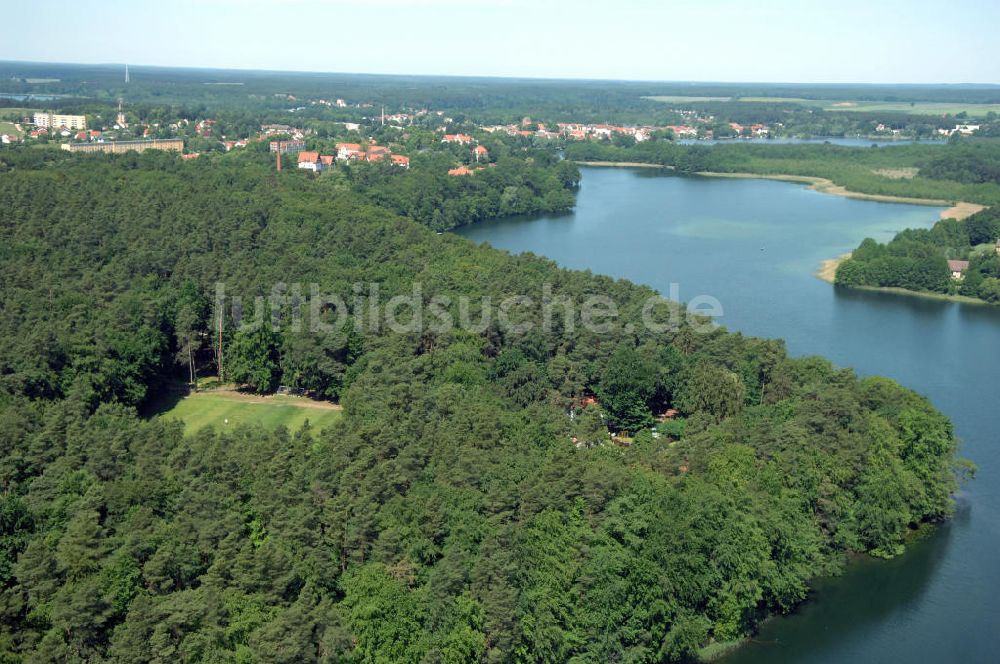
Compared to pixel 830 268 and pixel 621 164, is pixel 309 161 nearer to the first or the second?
pixel 621 164

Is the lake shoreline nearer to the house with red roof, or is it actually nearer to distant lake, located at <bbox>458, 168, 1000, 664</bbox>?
distant lake, located at <bbox>458, 168, 1000, 664</bbox>

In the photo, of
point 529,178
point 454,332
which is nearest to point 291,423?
point 454,332

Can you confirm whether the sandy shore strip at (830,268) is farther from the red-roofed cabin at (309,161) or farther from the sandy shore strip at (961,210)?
the red-roofed cabin at (309,161)

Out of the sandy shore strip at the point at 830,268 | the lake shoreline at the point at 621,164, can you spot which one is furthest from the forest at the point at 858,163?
the sandy shore strip at the point at 830,268

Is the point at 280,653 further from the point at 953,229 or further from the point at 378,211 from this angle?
the point at 953,229

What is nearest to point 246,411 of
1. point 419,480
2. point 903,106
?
point 419,480

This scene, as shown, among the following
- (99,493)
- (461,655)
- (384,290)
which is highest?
(384,290)
